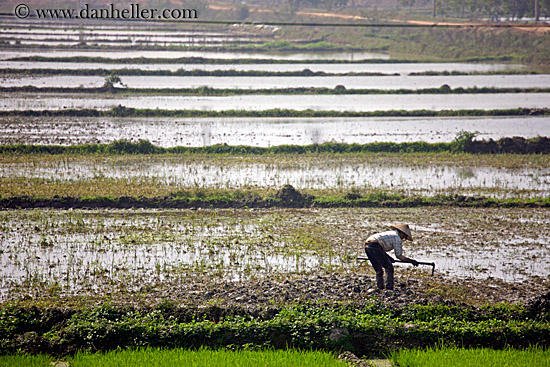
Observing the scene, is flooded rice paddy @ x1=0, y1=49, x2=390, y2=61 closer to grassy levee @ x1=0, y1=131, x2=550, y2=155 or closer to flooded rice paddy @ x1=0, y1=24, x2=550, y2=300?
flooded rice paddy @ x1=0, y1=24, x2=550, y2=300

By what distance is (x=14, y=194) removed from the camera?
10.4m

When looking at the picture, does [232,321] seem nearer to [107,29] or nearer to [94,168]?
[94,168]

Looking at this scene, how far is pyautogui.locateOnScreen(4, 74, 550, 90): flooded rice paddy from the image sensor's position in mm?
22406

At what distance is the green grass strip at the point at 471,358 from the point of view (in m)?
A: 4.97

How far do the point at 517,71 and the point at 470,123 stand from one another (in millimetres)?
10467

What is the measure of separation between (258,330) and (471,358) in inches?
78.4

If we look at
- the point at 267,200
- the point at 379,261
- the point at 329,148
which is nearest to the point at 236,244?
the point at 267,200

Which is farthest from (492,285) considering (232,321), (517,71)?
(517,71)

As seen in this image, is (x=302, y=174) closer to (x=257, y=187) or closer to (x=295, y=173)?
(x=295, y=173)

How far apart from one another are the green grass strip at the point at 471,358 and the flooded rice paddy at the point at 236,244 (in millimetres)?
2223

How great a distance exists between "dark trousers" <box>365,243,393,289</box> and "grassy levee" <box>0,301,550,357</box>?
56cm

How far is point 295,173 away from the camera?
491 inches

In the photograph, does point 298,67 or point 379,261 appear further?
point 298,67

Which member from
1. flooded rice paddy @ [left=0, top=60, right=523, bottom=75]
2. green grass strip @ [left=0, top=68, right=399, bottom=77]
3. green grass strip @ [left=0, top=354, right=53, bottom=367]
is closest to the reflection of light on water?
green grass strip @ [left=0, top=354, right=53, bottom=367]
